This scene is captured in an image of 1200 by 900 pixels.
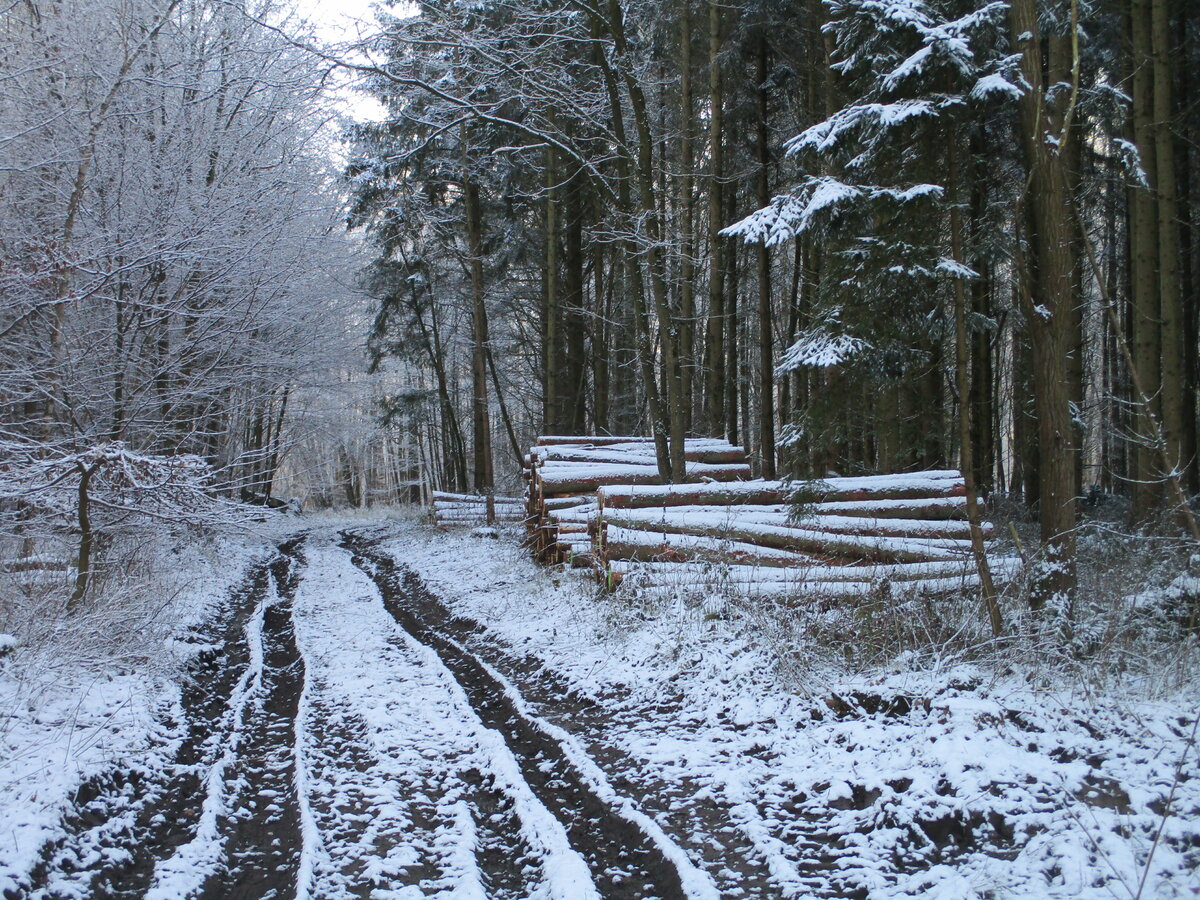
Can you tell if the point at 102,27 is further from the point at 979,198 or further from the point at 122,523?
the point at 979,198

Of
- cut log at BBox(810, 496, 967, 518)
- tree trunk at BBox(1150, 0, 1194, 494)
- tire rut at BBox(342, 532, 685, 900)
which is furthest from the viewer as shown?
tree trunk at BBox(1150, 0, 1194, 494)

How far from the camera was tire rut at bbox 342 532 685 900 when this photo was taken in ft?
A: 11.5

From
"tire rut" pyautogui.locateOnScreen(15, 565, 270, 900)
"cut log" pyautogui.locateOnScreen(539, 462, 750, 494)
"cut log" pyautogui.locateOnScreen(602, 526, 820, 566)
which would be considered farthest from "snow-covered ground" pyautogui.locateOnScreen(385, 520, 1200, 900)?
"cut log" pyautogui.locateOnScreen(539, 462, 750, 494)

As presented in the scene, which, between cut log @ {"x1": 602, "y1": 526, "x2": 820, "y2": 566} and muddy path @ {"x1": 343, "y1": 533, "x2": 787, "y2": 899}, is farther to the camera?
cut log @ {"x1": 602, "y1": 526, "x2": 820, "y2": 566}

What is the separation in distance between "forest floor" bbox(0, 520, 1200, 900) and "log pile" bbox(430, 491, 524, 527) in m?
Result: 12.0

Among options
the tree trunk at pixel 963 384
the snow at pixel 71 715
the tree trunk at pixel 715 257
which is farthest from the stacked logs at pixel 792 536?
the tree trunk at pixel 715 257

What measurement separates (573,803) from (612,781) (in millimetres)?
324

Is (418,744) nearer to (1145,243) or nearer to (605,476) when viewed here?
(605,476)

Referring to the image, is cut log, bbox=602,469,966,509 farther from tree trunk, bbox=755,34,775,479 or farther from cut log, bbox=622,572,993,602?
tree trunk, bbox=755,34,775,479

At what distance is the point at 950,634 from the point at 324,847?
4.40m

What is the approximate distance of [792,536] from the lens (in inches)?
340

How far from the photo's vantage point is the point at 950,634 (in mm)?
5496

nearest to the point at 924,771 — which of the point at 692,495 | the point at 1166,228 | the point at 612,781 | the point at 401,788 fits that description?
the point at 612,781

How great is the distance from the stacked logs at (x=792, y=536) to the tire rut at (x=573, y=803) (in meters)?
2.14
